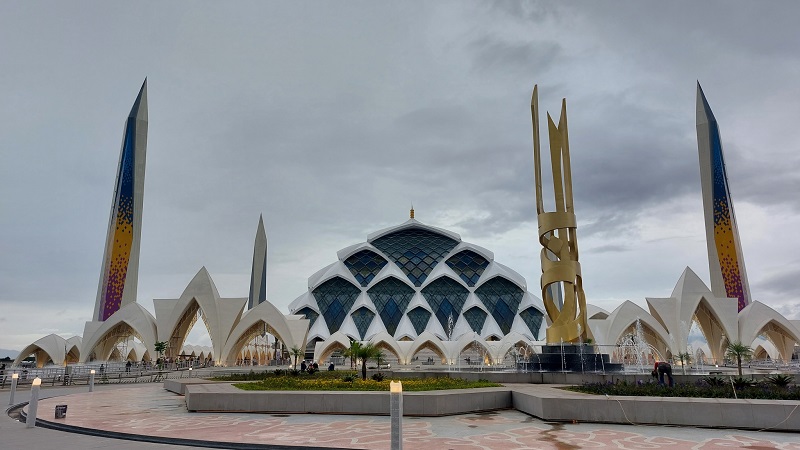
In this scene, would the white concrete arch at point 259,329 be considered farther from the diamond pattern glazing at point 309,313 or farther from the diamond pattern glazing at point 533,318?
the diamond pattern glazing at point 533,318

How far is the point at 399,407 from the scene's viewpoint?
6953mm

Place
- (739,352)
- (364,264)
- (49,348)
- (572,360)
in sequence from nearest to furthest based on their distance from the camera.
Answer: (572,360) < (739,352) < (49,348) < (364,264)

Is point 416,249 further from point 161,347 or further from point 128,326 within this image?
point 161,347

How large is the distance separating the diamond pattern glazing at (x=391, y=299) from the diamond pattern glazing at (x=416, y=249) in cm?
257

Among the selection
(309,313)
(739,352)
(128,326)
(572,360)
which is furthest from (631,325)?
(128,326)

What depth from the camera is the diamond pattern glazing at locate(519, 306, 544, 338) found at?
63.1 metres

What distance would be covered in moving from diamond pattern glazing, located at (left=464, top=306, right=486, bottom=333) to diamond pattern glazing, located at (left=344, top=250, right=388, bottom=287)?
13352mm

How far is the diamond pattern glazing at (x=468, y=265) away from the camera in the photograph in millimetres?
69938

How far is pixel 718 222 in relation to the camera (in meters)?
47.6

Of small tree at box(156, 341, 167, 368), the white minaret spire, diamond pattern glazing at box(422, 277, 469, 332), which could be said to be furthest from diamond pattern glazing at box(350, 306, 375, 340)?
small tree at box(156, 341, 167, 368)

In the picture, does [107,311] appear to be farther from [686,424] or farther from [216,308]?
[686,424]

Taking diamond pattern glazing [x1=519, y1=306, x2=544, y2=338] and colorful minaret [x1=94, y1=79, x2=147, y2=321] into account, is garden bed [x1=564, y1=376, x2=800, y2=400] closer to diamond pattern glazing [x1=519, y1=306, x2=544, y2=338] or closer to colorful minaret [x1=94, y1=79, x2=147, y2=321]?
colorful minaret [x1=94, y1=79, x2=147, y2=321]

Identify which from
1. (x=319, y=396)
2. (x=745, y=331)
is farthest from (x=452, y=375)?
(x=745, y=331)

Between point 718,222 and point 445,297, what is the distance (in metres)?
30.5
